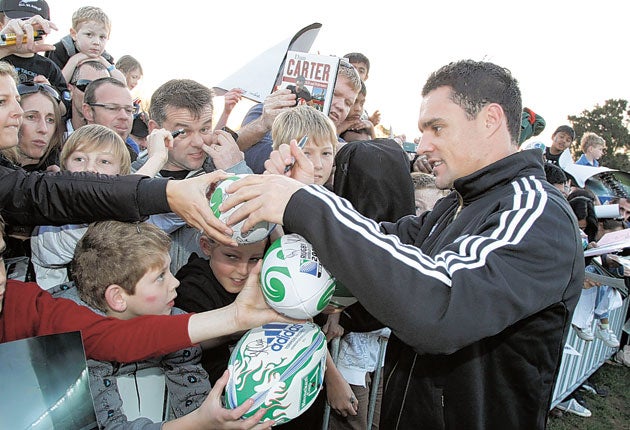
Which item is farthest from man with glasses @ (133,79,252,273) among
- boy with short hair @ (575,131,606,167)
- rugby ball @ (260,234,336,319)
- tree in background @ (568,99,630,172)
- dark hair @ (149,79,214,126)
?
tree in background @ (568,99,630,172)

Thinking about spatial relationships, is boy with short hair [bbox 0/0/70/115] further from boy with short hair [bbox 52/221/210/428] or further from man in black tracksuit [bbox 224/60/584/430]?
man in black tracksuit [bbox 224/60/584/430]

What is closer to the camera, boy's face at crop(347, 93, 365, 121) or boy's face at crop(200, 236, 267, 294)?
boy's face at crop(200, 236, 267, 294)

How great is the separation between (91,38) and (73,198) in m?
3.72

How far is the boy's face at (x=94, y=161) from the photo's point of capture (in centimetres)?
326

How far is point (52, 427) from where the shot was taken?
1.94m

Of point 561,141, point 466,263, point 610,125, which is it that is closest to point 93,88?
point 466,263

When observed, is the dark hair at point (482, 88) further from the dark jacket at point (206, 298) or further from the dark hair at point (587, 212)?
the dark hair at point (587, 212)

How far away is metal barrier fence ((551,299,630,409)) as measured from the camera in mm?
6567

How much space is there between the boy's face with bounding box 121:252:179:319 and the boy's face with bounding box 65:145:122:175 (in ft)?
2.91

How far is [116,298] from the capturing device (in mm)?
2633

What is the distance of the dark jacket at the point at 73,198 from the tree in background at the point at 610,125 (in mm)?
42496

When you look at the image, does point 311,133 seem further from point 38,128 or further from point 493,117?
point 38,128

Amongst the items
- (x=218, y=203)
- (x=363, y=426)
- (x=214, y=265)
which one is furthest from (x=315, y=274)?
(x=363, y=426)

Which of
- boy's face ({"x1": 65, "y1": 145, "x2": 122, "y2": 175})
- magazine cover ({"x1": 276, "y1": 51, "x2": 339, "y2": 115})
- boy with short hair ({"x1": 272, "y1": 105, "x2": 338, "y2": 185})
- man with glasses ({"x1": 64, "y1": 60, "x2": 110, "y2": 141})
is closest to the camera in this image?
boy's face ({"x1": 65, "y1": 145, "x2": 122, "y2": 175})
